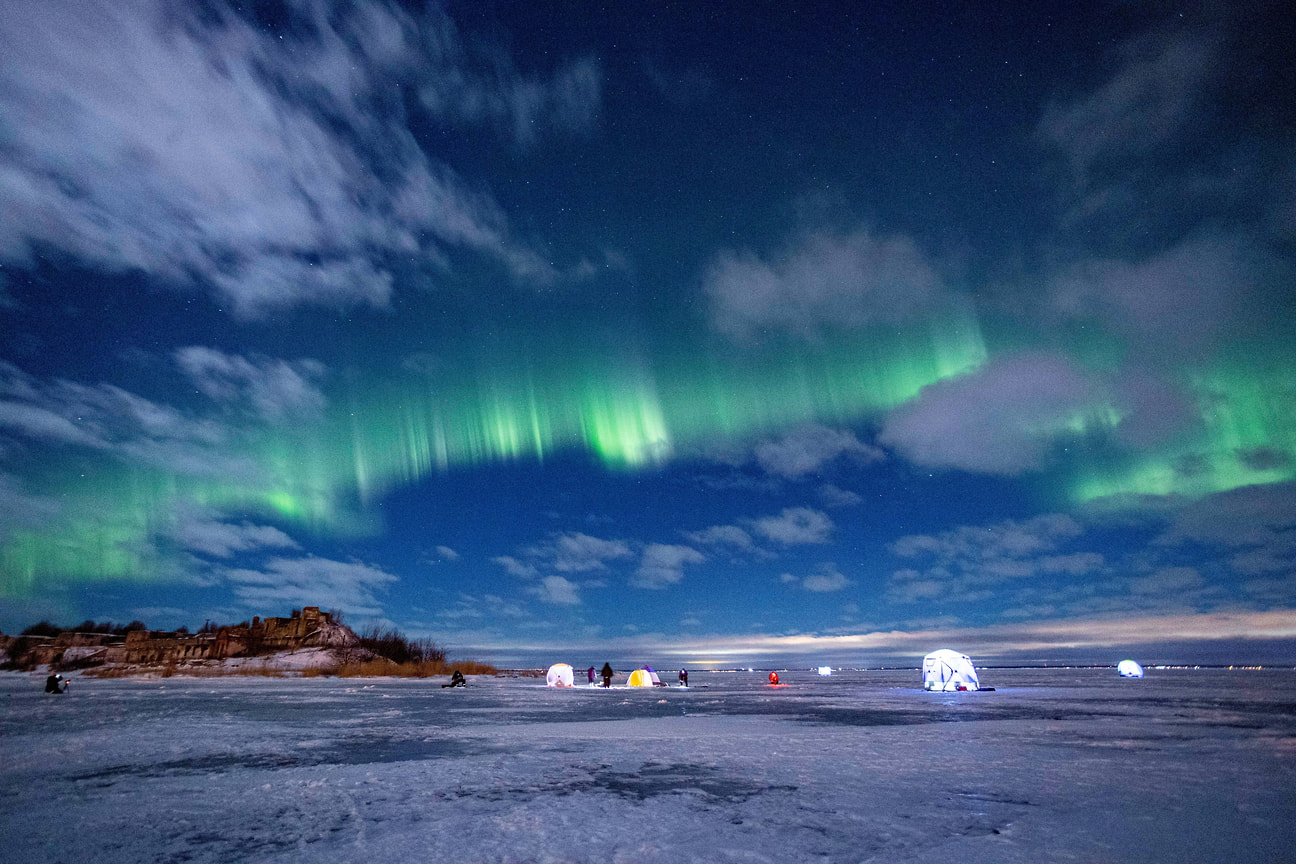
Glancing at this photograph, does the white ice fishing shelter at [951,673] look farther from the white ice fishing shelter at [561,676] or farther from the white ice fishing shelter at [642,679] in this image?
Answer: the white ice fishing shelter at [561,676]

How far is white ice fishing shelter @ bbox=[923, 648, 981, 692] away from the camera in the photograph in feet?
151

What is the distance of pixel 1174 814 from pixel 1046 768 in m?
3.94

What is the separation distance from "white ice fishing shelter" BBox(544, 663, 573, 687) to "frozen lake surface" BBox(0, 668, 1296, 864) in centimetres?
4120

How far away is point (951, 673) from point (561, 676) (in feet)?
110

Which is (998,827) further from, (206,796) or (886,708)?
(886,708)

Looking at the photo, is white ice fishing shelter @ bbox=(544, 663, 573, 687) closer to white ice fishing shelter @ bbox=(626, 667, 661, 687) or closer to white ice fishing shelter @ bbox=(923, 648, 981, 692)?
white ice fishing shelter @ bbox=(626, 667, 661, 687)

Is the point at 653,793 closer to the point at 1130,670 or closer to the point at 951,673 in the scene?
the point at 951,673

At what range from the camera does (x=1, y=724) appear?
22.2m

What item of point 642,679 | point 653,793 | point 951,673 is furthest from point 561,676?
point 653,793

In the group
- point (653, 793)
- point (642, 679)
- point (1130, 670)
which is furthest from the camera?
point (1130, 670)

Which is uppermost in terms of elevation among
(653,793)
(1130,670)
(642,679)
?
(1130,670)

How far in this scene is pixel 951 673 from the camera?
46.7m

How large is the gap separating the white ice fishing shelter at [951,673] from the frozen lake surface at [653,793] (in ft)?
87.4

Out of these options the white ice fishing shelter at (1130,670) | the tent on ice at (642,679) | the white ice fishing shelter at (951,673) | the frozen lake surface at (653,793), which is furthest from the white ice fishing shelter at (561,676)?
the white ice fishing shelter at (1130,670)
